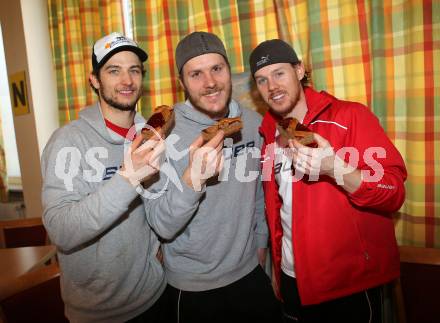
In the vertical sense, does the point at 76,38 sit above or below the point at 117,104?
above

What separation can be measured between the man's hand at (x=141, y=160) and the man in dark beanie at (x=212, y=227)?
0.56 feet

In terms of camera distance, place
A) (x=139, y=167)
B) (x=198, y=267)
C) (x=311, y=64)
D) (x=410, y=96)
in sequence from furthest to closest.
→ (x=311, y=64) → (x=410, y=96) → (x=198, y=267) → (x=139, y=167)

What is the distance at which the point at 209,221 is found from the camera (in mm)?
1646

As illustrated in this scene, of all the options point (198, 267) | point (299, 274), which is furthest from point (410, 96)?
point (198, 267)

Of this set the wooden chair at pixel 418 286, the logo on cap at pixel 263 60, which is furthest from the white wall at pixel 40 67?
the wooden chair at pixel 418 286

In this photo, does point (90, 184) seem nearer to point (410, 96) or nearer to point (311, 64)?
point (311, 64)

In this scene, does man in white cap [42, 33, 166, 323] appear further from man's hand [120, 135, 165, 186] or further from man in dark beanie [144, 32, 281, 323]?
man in dark beanie [144, 32, 281, 323]

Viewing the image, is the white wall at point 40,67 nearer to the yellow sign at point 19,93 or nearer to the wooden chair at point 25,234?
the yellow sign at point 19,93

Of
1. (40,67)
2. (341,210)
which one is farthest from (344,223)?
(40,67)

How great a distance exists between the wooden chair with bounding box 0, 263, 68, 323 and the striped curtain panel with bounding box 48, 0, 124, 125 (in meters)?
1.75

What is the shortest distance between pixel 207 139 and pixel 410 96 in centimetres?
114

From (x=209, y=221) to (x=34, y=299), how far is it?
0.99 m

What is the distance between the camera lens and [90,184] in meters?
1.49

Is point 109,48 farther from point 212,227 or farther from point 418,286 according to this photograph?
point 418,286
